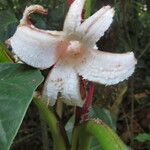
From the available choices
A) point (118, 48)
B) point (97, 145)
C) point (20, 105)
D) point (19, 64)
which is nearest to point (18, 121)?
point (20, 105)

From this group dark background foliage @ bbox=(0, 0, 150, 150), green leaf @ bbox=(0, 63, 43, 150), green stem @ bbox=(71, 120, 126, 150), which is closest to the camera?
green leaf @ bbox=(0, 63, 43, 150)

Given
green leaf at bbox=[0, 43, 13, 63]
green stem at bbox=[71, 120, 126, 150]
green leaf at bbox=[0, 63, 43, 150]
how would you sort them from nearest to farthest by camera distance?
green leaf at bbox=[0, 63, 43, 150], green stem at bbox=[71, 120, 126, 150], green leaf at bbox=[0, 43, 13, 63]

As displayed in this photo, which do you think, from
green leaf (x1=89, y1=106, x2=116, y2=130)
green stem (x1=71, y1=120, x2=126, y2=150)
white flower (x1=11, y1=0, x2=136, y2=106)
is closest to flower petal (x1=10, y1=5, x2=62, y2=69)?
white flower (x1=11, y1=0, x2=136, y2=106)

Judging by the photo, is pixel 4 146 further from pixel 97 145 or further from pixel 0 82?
pixel 97 145

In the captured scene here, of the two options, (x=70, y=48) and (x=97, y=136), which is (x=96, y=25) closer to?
(x=70, y=48)

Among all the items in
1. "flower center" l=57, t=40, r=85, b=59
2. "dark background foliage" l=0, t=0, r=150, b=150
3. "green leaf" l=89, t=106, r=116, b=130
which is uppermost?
"flower center" l=57, t=40, r=85, b=59

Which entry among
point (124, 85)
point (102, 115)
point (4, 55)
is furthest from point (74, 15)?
point (124, 85)

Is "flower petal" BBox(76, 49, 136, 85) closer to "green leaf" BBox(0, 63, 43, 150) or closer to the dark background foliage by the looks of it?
"green leaf" BBox(0, 63, 43, 150)
